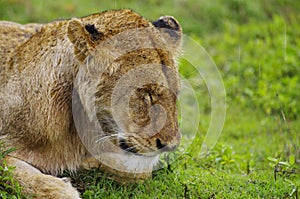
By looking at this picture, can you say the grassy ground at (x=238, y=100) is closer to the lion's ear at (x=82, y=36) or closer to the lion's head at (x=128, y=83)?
the lion's head at (x=128, y=83)

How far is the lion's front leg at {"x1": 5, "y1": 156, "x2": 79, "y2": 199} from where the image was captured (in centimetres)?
452

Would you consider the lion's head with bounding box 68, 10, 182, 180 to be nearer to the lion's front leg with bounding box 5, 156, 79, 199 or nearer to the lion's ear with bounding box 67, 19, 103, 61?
the lion's ear with bounding box 67, 19, 103, 61

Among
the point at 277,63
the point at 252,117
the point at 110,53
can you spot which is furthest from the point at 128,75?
the point at 277,63

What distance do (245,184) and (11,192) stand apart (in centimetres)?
199

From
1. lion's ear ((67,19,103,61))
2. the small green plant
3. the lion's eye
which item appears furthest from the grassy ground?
lion's ear ((67,19,103,61))

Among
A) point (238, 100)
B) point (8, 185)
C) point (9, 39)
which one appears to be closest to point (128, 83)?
point (8, 185)

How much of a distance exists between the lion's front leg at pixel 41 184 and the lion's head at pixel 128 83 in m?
0.49

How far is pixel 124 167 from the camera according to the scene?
4.89m

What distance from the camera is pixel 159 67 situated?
14.8 ft

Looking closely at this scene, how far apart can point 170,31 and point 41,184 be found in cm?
163

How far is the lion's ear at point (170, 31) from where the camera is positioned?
4914 mm

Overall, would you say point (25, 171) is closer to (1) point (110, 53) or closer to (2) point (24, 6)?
(1) point (110, 53)

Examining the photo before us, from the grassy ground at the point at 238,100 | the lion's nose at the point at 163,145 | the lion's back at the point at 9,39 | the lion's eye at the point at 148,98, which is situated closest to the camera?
the lion's nose at the point at 163,145

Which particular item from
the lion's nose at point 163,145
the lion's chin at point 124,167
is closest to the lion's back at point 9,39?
the lion's chin at point 124,167
